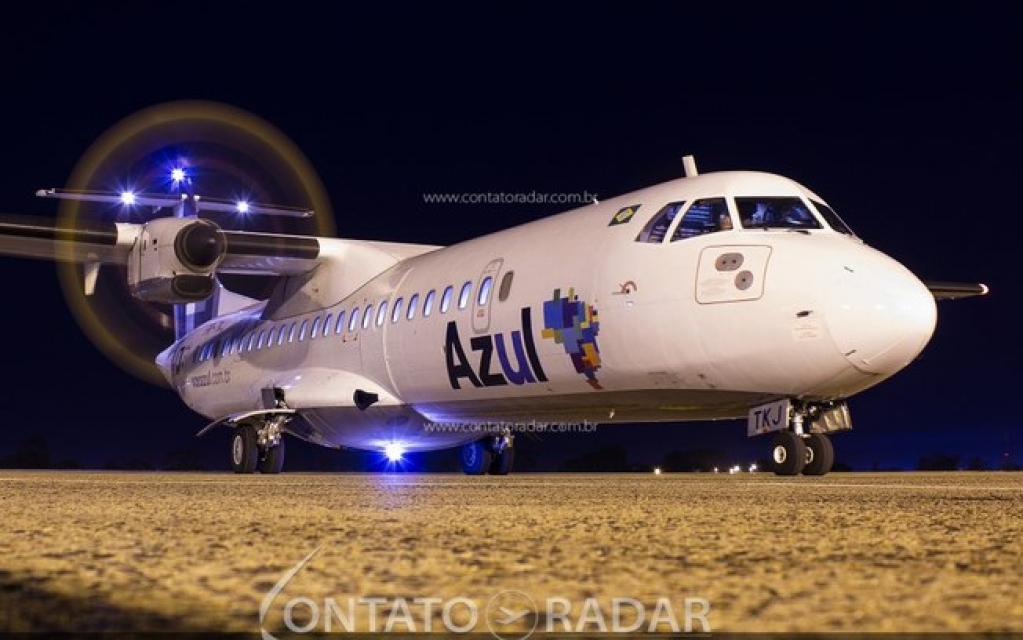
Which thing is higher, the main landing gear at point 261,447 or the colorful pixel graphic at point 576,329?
the colorful pixel graphic at point 576,329

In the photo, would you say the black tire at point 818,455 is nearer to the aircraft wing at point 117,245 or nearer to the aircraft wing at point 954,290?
the aircraft wing at point 954,290

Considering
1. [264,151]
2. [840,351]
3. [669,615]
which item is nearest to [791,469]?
[840,351]

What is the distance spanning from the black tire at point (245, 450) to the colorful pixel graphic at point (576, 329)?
7.19 m

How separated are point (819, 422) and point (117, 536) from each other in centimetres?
765

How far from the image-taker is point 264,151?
23250 mm

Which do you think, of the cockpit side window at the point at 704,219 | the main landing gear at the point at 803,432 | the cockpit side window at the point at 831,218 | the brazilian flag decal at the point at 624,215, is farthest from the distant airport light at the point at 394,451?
the cockpit side window at the point at 831,218

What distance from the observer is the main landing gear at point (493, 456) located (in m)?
17.0

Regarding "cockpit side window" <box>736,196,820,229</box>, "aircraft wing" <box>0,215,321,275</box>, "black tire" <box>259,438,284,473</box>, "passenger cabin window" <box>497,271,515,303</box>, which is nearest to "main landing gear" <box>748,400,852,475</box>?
"cockpit side window" <box>736,196,820,229</box>

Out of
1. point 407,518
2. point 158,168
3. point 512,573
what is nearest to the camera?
point 512,573

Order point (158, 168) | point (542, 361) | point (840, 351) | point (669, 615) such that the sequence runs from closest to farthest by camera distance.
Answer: point (669, 615) < point (840, 351) < point (542, 361) < point (158, 168)

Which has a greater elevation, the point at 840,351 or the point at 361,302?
the point at 361,302

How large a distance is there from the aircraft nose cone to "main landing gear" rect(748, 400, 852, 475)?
93cm

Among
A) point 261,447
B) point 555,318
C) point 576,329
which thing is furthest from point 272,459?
point 576,329

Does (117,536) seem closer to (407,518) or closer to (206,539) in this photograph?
(206,539)
